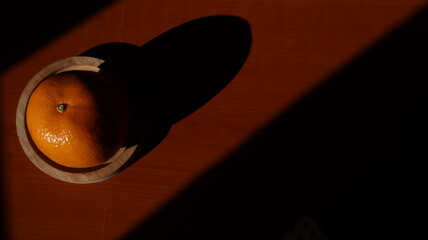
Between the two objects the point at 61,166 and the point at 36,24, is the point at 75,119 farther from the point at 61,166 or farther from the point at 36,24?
the point at 36,24

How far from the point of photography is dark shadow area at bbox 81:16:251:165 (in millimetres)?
643

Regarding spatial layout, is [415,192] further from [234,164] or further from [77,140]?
[77,140]

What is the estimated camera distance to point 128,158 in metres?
0.59

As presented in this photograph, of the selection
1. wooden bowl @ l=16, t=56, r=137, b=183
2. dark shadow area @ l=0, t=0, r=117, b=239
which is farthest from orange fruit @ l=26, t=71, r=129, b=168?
dark shadow area @ l=0, t=0, r=117, b=239

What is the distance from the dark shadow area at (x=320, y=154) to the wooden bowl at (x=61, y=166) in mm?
124

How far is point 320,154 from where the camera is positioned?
64 centimetres

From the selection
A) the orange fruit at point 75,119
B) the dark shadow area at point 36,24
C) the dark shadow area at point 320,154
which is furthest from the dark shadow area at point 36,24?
the dark shadow area at point 320,154

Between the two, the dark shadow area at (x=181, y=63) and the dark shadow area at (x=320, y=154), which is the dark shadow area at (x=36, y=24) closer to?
the dark shadow area at (x=181, y=63)

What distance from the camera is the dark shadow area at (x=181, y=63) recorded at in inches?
25.3

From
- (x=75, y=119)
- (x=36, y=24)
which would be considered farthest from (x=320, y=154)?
(x=36, y=24)

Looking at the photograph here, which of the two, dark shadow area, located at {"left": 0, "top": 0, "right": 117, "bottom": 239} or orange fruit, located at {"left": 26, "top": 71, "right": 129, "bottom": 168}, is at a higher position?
dark shadow area, located at {"left": 0, "top": 0, "right": 117, "bottom": 239}

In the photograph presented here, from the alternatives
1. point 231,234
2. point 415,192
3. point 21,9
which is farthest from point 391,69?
point 21,9

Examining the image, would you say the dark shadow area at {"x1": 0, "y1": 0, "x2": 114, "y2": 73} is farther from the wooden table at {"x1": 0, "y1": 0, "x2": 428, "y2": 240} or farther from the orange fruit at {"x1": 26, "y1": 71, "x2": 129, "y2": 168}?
the orange fruit at {"x1": 26, "y1": 71, "x2": 129, "y2": 168}

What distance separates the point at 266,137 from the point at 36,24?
17.9 inches
